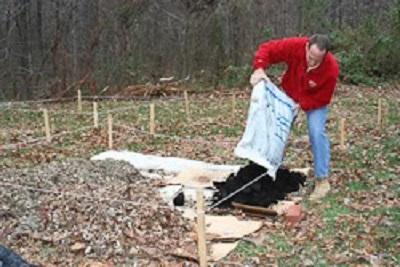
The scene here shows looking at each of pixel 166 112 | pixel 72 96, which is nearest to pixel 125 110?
pixel 166 112

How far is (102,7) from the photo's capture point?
19766 mm

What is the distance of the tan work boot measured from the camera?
6.91m

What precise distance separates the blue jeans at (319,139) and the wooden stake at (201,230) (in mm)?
2246

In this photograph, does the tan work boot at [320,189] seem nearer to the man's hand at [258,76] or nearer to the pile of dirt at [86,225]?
the man's hand at [258,76]

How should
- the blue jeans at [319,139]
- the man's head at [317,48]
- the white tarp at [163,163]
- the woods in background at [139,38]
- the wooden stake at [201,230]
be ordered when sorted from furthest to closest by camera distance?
1. the woods in background at [139,38]
2. the white tarp at [163,163]
3. the blue jeans at [319,139]
4. the man's head at [317,48]
5. the wooden stake at [201,230]

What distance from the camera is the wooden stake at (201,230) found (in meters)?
4.86

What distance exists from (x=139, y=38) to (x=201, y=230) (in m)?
15.8

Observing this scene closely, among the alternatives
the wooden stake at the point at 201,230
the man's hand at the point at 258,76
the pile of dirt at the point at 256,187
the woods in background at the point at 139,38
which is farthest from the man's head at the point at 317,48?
the woods in background at the point at 139,38

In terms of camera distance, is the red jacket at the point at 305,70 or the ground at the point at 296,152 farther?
the red jacket at the point at 305,70

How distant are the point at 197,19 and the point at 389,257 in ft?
49.8

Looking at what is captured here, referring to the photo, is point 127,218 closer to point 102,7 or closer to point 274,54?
point 274,54

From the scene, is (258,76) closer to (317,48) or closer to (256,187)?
(317,48)

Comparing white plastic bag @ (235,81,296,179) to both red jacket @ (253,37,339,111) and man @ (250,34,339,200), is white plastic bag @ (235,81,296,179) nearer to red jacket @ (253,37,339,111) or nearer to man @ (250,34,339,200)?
man @ (250,34,339,200)

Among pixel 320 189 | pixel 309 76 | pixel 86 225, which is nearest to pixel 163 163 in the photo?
pixel 320 189
